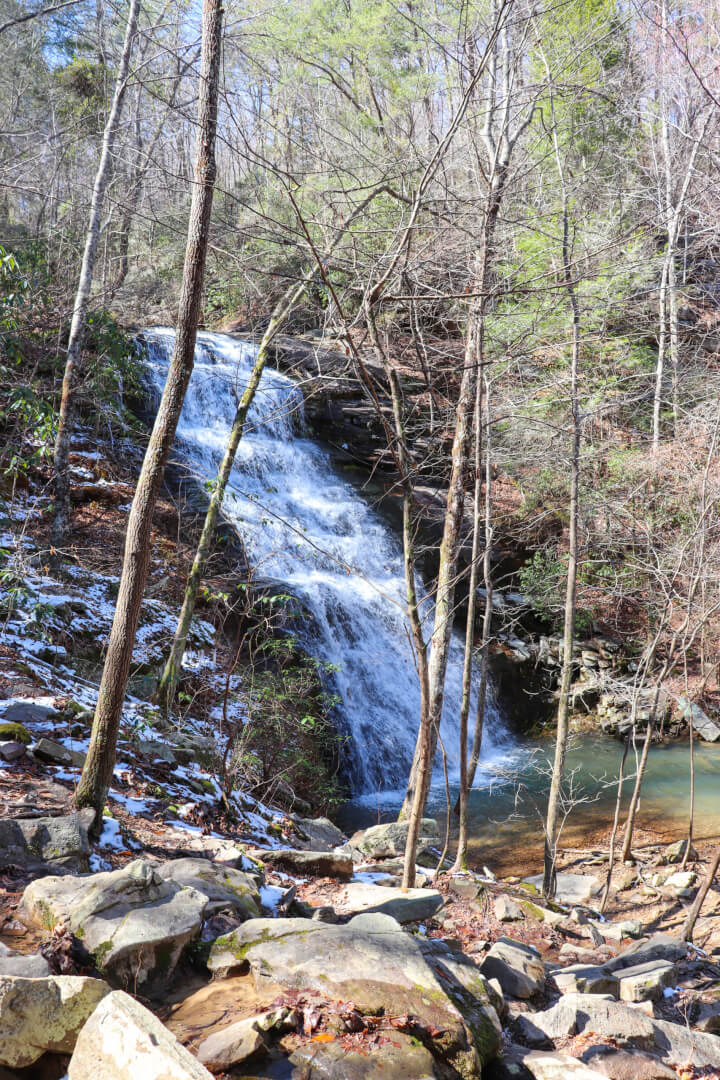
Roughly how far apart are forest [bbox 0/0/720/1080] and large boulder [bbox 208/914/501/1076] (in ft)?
0.06

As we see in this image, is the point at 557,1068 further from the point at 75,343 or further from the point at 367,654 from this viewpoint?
the point at 75,343

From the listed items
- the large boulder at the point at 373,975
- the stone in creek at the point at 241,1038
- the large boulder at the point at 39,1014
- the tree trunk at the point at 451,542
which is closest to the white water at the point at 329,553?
the tree trunk at the point at 451,542

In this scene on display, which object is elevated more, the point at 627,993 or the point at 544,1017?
the point at 544,1017

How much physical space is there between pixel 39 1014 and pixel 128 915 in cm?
85

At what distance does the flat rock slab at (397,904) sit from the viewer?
4.42 m

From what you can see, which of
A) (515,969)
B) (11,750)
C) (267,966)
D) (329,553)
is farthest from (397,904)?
(329,553)

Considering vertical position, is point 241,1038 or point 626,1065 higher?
point 241,1038

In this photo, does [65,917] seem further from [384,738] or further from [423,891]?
[384,738]

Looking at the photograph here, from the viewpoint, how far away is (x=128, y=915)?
308 cm

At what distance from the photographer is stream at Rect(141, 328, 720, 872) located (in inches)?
370

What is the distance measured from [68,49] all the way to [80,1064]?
19831mm

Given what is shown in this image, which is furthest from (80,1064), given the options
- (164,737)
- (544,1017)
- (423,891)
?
(164,737)

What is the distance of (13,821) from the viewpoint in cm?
385

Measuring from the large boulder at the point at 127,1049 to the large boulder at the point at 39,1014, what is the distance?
135 mm
